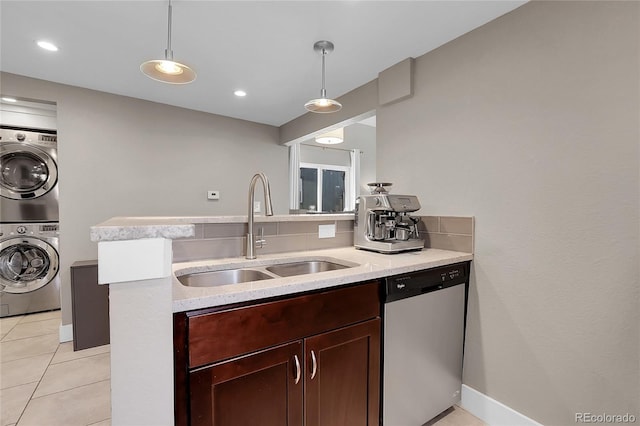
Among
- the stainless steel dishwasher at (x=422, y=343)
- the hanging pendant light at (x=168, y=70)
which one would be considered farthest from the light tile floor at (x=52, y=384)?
the hanging pendant light at (x=168, y=70)

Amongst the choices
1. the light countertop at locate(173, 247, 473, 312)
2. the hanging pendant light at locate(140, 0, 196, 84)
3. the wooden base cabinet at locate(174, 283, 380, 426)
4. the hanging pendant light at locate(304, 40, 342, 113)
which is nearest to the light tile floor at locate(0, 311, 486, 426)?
the wooden base cabinet at locate(174, 283, 380, 426)

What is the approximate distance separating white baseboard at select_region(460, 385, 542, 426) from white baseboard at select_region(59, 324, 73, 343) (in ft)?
10.8

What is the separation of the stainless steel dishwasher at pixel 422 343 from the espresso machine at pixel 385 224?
1.04 ft

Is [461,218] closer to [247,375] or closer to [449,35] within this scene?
[449,35]

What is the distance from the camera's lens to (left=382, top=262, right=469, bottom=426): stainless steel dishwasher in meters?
1.40

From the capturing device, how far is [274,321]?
1.06 m

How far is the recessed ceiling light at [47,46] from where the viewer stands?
6.81 ft

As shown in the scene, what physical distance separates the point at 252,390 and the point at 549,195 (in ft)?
5.40

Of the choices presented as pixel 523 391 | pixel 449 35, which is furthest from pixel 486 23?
pixel 523 391

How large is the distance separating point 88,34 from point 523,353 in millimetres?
3369

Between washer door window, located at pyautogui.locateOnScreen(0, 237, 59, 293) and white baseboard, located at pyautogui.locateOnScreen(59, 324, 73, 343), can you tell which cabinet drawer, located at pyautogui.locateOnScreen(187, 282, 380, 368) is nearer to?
white baseboard, located at pyautogui.locateOnScreen(59, 324, 73, 343)

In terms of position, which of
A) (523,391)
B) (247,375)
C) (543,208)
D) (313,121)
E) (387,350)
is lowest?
(523,391)

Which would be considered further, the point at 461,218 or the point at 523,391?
the point at 461,218

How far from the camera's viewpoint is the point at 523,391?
5.13 feet
